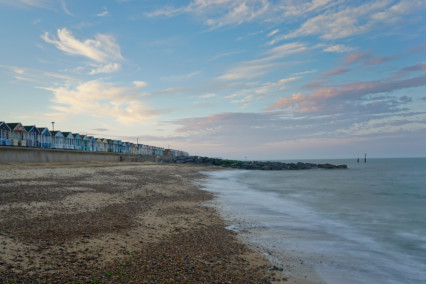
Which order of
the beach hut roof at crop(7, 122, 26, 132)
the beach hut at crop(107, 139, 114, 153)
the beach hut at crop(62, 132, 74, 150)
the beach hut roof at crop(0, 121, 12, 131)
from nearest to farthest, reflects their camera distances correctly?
1. the beach hut roof at crop(0, 121, 12, 131)
2. the beach hut roof at crop(7, 122, 26, 132)
3. the beach hut at crop(62, 132, 74, 150)
4. the beach hut at crop(107, 139, 114, 153)

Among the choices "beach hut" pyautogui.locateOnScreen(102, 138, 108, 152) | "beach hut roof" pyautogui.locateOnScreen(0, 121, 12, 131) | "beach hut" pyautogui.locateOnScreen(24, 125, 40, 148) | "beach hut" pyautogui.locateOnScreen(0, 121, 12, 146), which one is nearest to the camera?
"beach hut roof" pyautogui.locateOnScreen(0, 121, 12, 131)

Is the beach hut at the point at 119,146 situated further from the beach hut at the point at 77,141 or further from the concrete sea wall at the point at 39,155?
the concrete sea wall at the point at 39,155

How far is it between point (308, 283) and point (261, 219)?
234 inches

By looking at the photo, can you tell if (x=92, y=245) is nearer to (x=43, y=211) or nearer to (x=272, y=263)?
(x=43, y=211)

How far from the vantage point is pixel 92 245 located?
584cm

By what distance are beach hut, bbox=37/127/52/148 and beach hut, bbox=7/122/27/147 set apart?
14.4 feet

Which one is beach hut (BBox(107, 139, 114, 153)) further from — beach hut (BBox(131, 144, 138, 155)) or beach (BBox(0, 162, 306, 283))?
beach (BBox(0, 162, 306, 283))

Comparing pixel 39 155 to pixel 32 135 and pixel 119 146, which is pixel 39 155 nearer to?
pixel 32 135

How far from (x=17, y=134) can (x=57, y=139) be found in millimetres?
12283

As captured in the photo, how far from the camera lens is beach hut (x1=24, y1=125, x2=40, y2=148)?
151 ft

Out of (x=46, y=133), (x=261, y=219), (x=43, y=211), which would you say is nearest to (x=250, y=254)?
(x=261, y=219)

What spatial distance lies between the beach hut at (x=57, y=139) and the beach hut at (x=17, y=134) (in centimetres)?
947

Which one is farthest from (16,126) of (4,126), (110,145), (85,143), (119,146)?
(119,146)

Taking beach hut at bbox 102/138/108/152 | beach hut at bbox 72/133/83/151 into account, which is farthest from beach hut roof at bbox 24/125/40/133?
beach hut at bbox 102/138/108/152
